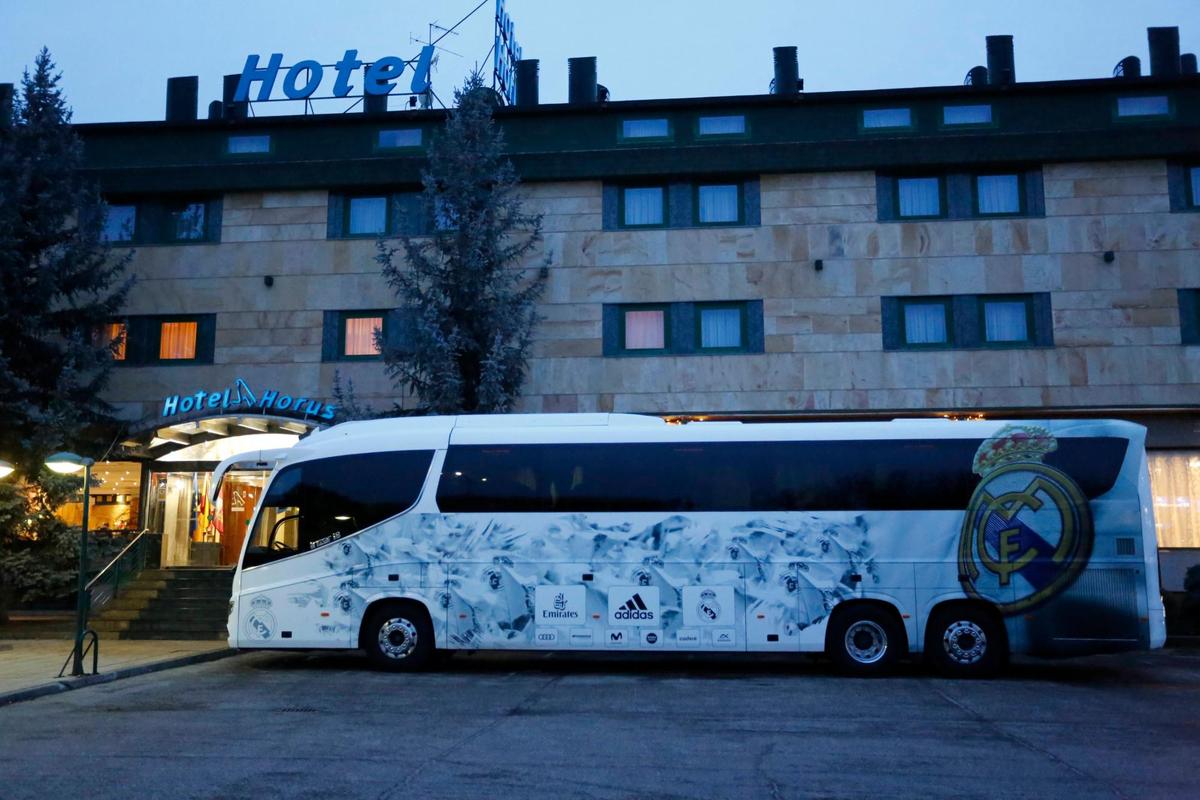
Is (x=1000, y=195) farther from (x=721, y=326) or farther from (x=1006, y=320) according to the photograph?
(x=721, y=326)

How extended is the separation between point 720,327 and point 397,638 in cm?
1151

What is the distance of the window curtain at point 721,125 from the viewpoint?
25328 millimetres

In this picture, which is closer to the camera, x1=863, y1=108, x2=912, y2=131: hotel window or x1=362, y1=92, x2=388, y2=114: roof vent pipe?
x1=863, y1=108, x2=912, y2=131: hotel window

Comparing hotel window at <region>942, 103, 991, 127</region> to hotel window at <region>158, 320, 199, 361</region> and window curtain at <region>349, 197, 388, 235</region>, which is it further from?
hotel window at <region>158, 320, 199, 361</region>

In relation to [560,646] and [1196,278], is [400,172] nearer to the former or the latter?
[560,646]

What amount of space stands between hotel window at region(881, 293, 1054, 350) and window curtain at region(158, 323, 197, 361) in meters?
16.0

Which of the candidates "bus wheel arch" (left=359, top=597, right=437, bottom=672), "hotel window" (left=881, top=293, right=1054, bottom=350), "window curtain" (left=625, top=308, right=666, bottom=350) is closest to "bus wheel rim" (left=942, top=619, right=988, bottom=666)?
"bus wheel arch" (left=359, top=597, right=437, bottom=672)

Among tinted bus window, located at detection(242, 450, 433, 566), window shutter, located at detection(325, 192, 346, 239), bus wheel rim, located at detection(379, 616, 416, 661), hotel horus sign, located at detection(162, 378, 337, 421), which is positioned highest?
window shutter, located at detection(325, 192, 346, 239)

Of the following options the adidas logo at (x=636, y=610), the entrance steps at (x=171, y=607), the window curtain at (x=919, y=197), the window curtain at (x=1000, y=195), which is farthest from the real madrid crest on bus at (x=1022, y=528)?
the entrance steps at (x=171, y=607)

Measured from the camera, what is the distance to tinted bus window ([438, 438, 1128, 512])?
49.1ft

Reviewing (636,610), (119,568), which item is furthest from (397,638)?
(119,568)

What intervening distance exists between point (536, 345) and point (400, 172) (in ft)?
17.1

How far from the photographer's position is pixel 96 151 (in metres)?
26.6

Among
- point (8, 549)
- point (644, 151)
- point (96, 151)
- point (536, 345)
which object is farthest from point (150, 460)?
point (644, 151)
